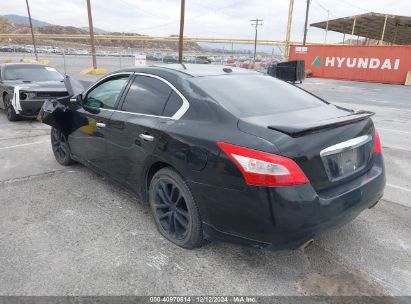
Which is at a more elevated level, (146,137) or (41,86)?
(146,137)

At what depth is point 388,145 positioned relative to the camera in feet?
23.0

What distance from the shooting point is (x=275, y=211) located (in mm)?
2406

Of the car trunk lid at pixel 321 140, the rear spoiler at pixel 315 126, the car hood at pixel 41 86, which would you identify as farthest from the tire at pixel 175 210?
the car hood at pixel 41 86

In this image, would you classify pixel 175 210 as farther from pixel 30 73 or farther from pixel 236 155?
pixel 30 73

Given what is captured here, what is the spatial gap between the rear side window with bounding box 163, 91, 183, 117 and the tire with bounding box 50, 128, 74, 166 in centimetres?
239

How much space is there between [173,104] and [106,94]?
4.28 ft

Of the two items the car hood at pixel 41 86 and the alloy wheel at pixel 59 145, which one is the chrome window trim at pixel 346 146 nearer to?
the alloy wheel at pixel 59 145

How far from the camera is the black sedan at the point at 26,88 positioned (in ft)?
26.7

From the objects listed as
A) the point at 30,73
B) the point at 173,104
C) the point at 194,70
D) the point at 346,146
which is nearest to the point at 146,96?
the point at 173,104

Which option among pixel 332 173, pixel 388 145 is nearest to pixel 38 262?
pixel 332 173

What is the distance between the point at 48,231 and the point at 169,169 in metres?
1.41

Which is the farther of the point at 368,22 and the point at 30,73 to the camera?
the point at 368,22

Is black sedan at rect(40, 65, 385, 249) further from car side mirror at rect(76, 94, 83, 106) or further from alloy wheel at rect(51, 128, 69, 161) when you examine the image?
alloy wheel at rect(51, 128, 69, 161)

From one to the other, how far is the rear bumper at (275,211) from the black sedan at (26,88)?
22.0 feet
